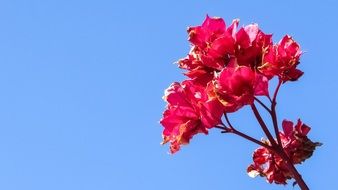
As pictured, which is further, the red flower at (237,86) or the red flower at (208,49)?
the red flower at (208,49)

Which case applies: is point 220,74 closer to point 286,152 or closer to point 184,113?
point 184,113

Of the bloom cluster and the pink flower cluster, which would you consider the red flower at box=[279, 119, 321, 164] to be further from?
the pink flower cluster

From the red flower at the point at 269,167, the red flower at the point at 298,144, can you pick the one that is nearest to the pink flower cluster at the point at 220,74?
the red flower at the point at 298,144

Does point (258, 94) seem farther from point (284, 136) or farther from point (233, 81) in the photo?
point (284, 136)

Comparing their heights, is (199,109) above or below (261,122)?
above

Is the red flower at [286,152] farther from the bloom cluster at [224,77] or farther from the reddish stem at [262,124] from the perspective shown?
the reddish stem at [262,124]

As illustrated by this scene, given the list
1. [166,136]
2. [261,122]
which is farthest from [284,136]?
[166,136]

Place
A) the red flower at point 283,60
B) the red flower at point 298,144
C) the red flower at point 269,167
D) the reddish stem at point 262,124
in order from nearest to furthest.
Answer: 1. the reddish stem at point 262,124
2. the red flower at point 283,60
3. the red flower at point 298,144
4. the red flower at point 269,167

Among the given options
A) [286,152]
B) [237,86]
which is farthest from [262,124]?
[286,152]

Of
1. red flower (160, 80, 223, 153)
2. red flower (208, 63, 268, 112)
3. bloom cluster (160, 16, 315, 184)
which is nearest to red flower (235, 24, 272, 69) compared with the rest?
bloom cluster (160, 16, 315, 184)
